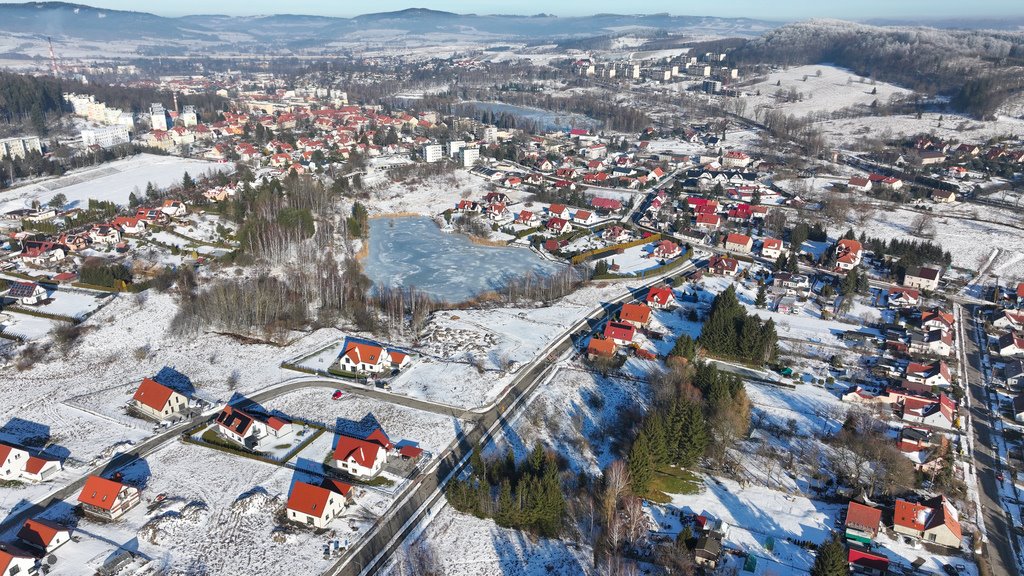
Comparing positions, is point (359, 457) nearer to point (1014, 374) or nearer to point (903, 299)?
point (1014, 374)

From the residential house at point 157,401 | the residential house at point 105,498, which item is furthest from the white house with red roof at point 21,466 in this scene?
the residential house at point 157,401

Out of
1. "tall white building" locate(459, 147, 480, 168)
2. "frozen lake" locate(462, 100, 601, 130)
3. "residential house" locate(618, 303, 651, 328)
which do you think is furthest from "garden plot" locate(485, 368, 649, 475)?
"frozen lake" locate(462, 100, 601, 130)

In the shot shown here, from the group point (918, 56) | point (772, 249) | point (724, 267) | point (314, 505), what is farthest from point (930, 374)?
point (918, 56)

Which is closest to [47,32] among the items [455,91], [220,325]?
[455,91]

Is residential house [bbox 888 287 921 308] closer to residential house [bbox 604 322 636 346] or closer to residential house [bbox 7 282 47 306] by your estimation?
residential house [bbox 604 322 636 346]

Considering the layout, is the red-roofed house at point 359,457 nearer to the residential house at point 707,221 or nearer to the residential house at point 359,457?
the residential house at point 359,457

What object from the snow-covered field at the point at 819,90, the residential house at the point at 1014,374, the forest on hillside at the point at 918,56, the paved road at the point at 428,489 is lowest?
the paved road at the point at 428,489
